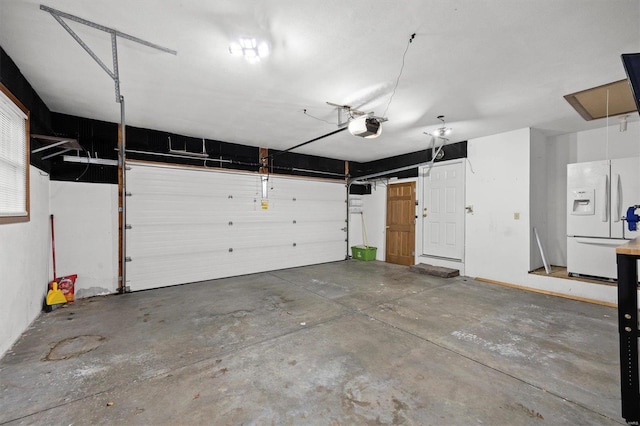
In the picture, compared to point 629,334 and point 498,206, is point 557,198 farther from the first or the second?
point 629,334

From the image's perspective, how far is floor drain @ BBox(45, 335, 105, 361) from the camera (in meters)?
2.56

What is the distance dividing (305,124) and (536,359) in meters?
4.27

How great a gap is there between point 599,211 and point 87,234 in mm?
Result: 8092

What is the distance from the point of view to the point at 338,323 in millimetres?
3271

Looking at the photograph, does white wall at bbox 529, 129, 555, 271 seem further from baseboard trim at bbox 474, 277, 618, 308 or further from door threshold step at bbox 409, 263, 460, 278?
door threshold step at bbox 409, 263, 460, 278

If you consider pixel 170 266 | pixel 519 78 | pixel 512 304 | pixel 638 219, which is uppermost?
pixel 519 78

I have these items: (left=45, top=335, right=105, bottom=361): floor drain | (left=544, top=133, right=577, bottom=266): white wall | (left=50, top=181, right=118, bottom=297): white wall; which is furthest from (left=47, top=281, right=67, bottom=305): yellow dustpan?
(left=544, top=133, right=577, bottom=266): white wall

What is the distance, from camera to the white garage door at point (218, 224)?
4.80m

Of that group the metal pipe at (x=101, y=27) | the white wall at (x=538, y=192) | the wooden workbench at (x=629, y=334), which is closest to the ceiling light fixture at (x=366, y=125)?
the metal pipe at (x=101, y=27)

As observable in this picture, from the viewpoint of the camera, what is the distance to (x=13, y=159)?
2.81m

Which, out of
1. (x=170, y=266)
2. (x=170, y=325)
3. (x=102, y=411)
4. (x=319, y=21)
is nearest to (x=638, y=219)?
(x=319, y=21)

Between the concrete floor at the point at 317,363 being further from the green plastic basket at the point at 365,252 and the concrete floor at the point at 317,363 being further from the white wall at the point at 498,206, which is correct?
the green plastic basket at the point at 365,252

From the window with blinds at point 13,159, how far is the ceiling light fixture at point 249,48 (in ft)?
7.41

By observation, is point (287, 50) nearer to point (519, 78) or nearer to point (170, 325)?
point (519, 78)
